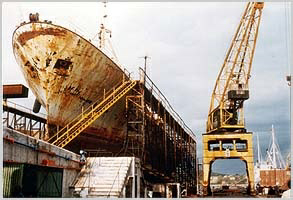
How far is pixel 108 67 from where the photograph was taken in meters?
25.0

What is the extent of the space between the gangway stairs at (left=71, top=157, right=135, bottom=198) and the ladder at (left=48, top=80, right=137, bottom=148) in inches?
79.4

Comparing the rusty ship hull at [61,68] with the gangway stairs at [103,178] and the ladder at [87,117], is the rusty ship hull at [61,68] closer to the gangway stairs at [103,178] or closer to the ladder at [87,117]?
the ladder at [87,117]

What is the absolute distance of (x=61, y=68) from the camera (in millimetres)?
23281

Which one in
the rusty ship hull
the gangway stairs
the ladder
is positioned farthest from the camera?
the rusty ship hull

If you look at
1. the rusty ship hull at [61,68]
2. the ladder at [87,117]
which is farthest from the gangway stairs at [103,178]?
the rusty ship hull at [61,68]

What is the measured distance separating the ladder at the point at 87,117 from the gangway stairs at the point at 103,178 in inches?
79.4

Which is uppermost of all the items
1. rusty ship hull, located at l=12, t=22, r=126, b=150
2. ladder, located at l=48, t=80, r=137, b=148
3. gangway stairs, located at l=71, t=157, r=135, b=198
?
rusty ship hull, located at l=12, t=22, r=126, b=150

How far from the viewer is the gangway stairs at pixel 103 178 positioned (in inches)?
729

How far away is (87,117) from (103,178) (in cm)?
563

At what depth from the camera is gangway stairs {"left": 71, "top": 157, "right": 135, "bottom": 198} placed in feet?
60.7

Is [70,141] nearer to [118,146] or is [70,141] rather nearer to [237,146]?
[118,146]

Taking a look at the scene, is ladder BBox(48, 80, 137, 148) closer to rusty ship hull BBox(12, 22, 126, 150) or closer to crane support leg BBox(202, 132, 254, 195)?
rusty ship hull BBox(12, 22, 126, 150)

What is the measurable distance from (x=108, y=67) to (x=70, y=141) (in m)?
5.64

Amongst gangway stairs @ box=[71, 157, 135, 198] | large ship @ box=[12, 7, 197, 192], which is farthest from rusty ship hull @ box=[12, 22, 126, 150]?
gangway stairs @ box=[71, 157, 135, 198]
